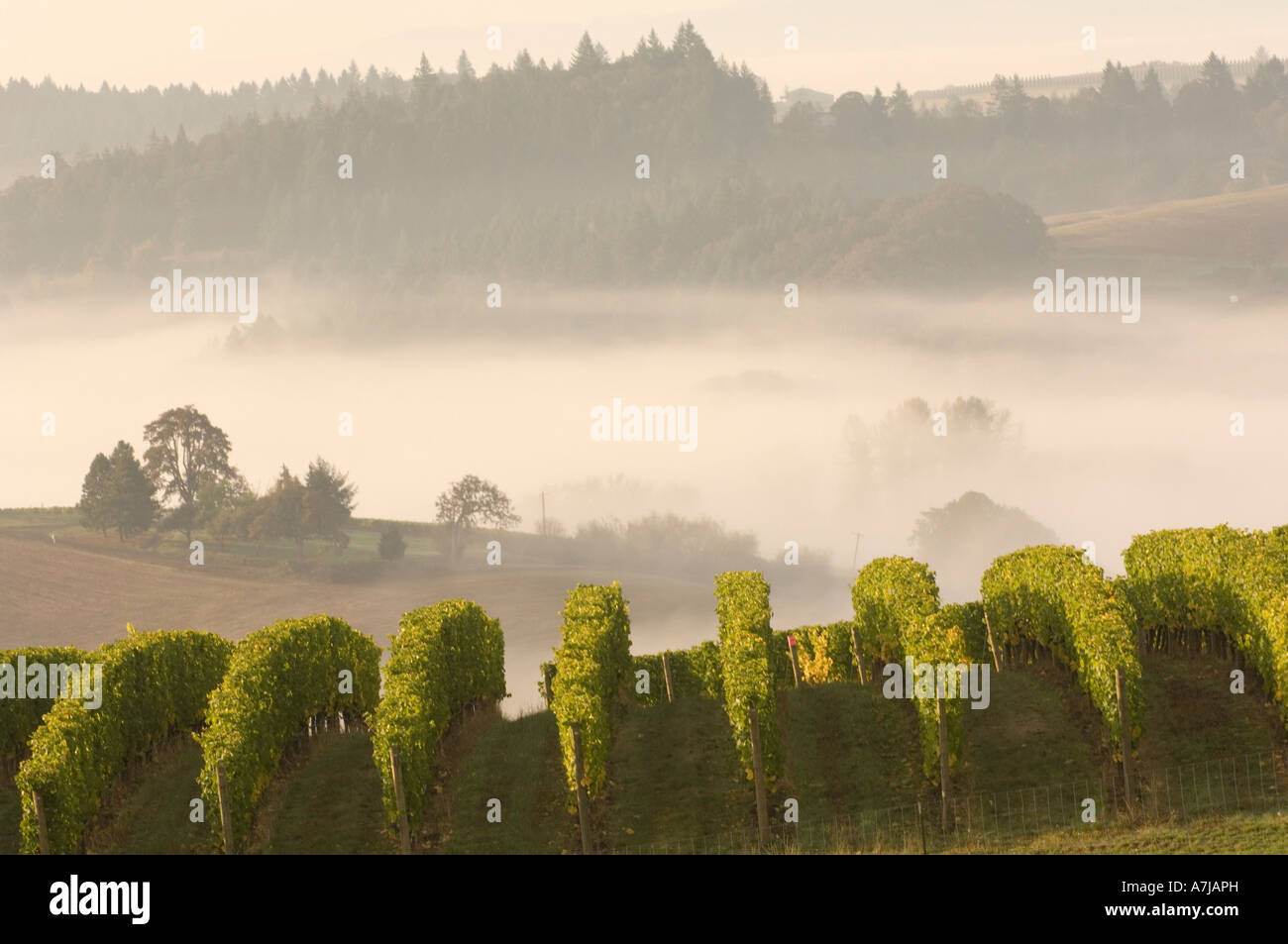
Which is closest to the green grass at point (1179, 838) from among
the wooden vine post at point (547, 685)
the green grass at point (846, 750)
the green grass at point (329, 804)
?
the green grass at point (846, 750)

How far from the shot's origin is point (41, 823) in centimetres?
4241

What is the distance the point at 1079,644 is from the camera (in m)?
48.2

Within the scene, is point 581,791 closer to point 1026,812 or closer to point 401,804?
point 401,804

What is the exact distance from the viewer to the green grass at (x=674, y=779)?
45688 mm

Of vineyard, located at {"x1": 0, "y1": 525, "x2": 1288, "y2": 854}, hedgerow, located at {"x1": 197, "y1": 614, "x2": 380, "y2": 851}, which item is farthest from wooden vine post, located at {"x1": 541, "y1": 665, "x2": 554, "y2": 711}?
hedgerow, located at {"x1": 197, "y1": 614, "x2": 380, "y2": 851}

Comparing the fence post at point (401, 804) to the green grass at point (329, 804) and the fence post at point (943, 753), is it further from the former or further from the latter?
the fence post at point (943, 753)

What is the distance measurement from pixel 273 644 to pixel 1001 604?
28007 mm

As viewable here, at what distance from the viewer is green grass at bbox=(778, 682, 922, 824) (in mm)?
46781

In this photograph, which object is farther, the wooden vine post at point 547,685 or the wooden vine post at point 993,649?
the wooden vine post at point 547,685

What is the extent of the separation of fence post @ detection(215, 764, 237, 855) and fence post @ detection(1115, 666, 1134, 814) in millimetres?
26422

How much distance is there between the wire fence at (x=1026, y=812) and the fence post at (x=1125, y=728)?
10.6 inches

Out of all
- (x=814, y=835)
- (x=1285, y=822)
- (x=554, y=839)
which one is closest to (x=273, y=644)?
(x=554, y=839)

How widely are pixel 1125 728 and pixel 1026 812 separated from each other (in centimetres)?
390
